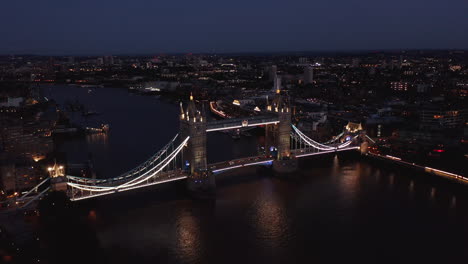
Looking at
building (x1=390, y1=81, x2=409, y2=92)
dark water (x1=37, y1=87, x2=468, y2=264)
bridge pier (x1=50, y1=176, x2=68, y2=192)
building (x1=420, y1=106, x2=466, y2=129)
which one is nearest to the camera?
dark water (x1=37, y1=87, x2=468, y2=264)

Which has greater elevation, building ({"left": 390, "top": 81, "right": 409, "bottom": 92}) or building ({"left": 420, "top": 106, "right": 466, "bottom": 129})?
building ({"left": 390, "top": 81, "right": 409, "bottom": 92})

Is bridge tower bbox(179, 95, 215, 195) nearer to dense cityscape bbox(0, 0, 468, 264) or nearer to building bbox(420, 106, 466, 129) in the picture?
dense cityscape bbox(0, 0, 468, 264)

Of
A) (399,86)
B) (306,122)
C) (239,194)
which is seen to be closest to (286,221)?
(239,194)

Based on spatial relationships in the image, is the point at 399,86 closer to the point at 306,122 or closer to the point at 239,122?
the point at 306,122

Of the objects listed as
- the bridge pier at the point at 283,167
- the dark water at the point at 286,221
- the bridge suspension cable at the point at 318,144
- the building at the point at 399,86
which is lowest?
the dark water at the point at 286,221

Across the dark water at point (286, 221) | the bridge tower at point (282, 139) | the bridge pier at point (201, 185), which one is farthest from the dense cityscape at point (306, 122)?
the dark water at point (286, 221)

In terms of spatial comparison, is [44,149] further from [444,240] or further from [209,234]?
[444,240]

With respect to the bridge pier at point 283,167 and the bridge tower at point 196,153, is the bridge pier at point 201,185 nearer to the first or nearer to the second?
the bridge tower at point 196,153

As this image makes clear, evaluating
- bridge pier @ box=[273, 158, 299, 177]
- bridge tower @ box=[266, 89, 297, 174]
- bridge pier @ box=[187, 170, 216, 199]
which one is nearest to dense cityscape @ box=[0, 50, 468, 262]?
bridge tower @ box=[266, 89, 297, 174]
